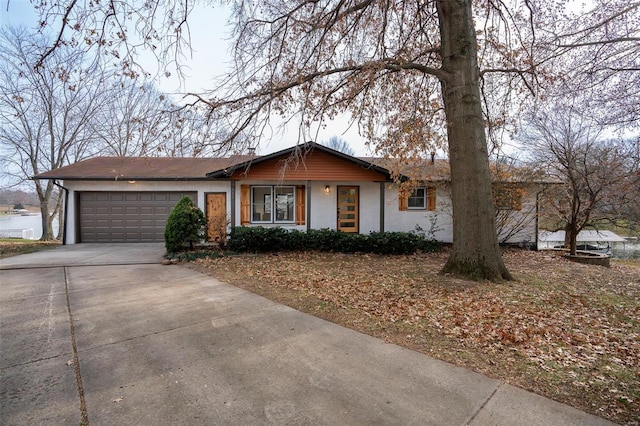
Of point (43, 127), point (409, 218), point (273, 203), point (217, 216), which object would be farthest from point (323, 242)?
point (43, 127)

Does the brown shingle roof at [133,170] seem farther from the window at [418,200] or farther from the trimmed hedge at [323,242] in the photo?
the window at [418,200]

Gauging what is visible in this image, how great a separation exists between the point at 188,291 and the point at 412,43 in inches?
336

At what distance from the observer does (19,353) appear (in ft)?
11.1

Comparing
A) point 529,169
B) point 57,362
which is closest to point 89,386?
point 57,362

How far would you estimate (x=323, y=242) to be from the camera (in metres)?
11.3

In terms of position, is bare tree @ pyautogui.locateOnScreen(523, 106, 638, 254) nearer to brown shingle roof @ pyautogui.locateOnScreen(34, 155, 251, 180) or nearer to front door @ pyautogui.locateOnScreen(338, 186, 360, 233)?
front door @ pyautogui.locateOnScreen(338, 186, 360, 233)

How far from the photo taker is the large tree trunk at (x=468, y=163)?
6.46 m

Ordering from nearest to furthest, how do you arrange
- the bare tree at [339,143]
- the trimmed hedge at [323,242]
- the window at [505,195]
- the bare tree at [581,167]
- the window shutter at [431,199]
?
the trimmed hedge at [323,242] < the bare tree at [581,167] < the window at [505,195] < the window shutter at [431,199] < the bare tree at [339,143]

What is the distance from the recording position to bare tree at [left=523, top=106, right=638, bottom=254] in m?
10.9

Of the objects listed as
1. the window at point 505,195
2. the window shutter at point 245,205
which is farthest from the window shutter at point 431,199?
the window shutter at point 245,205

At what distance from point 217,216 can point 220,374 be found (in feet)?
30.1

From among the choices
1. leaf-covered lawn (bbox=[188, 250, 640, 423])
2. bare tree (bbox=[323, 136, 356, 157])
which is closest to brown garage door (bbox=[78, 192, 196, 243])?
leaf-covered lawn (bbox=[188, 250, 640, 423])

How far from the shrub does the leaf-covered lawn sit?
1773mm

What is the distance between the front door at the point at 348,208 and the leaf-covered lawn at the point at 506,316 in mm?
4760
